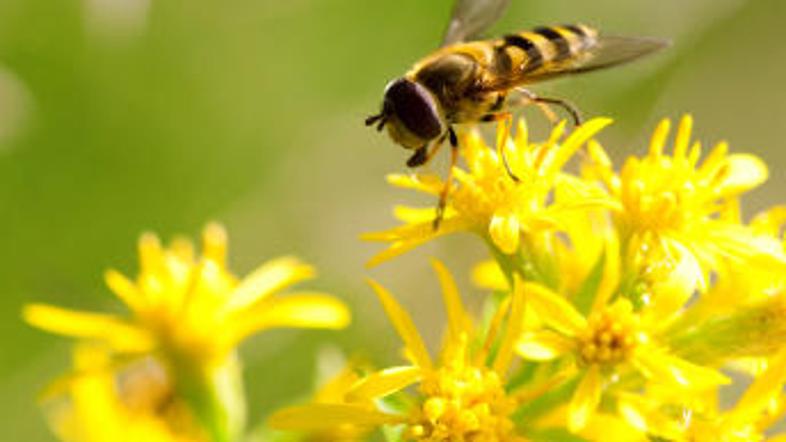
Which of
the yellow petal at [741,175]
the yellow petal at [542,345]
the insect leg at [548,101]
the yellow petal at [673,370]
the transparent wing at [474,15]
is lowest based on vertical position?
the yellow petal at [673,370]

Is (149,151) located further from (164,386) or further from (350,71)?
(164,386)

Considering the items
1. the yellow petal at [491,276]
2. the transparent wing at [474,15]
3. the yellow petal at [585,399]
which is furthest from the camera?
the transparent wing at [474,15]

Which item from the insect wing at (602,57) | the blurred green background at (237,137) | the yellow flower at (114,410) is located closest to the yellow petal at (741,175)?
the insect wing at (602,57)

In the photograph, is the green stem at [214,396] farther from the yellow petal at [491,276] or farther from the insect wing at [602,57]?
the insect wing at [602,57]

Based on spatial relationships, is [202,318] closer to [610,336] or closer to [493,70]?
[493,70]

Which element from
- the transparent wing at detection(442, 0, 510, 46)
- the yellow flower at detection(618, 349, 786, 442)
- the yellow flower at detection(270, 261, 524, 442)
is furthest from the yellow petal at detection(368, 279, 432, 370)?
the transparent wing at detection(442, 0, 510, 46)

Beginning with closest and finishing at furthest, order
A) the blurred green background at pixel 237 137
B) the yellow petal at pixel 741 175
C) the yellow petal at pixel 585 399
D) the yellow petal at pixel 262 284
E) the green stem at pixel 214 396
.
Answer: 1. the yellow petal at pixel 585 399
2. the yellow petal at pixel 741 175
3. the yellow petal at pixel 262 284
4. the green stem at pixel 214 396
5. the blurred green background at pixel 237 137

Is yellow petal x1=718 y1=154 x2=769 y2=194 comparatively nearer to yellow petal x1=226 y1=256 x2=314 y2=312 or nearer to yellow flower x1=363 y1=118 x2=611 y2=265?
yellow flower x1=363 y1=118 x2=611 y2=265

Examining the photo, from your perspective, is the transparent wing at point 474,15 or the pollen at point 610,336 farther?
the transparent wing at point 474,15
